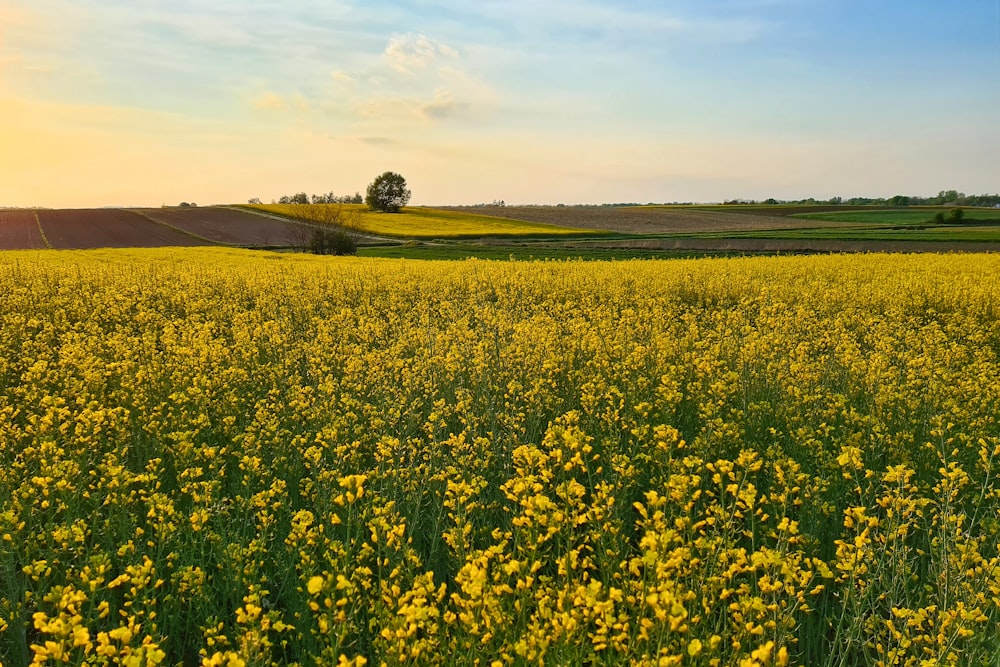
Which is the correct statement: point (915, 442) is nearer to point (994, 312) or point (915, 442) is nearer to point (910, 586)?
point (910, 586)

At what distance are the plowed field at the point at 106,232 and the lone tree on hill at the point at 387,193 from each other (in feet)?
104

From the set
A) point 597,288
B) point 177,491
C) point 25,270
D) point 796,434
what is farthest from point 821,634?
point 25,270

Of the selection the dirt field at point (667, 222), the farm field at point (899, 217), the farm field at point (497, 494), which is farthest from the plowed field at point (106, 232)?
the farm field at point (899, 217)

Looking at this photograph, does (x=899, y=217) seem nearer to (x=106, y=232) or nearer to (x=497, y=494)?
(x=106, y=232)

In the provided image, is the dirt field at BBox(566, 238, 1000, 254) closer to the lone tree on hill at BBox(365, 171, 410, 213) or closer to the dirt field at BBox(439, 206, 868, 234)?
the dirt field at BBox(439, 206, 868, 234)

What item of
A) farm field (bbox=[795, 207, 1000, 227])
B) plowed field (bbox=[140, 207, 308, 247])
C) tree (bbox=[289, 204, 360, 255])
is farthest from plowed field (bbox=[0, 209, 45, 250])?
farm field (bbox=[795, 207, 1000, 227])

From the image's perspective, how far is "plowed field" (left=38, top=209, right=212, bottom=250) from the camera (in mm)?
52656

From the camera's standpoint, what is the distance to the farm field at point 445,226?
A: 6344 cm

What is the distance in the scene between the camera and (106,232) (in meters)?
59.7

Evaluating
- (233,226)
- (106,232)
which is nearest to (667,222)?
(233,226)

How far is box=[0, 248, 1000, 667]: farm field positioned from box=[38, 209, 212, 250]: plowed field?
46727mm

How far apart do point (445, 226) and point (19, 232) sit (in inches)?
1615

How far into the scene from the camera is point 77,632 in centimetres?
211

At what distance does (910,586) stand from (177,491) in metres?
5.27
